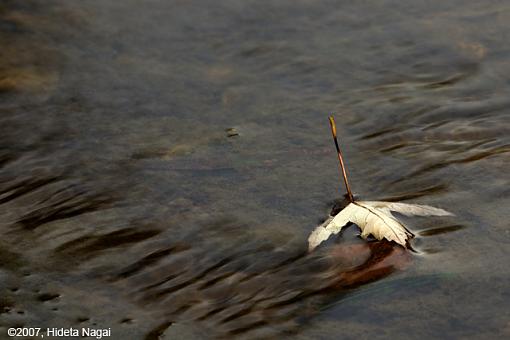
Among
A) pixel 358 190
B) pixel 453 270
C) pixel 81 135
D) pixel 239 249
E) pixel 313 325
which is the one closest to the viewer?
pixel 313 325

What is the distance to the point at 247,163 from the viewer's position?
9.04 ft

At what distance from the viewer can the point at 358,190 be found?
2.54m

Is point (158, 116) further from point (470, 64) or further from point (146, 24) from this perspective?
point (470, 64)

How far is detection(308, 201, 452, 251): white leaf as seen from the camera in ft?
7.08

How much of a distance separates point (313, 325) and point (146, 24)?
90.9 inches

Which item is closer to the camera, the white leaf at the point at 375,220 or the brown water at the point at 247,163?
the brown water at the point at 247,163

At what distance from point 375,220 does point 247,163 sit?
2.17 ft

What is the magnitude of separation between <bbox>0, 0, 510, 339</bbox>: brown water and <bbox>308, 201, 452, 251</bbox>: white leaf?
4 centimetres

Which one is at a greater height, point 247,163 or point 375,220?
point 247,163

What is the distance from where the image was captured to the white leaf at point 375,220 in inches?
85.0

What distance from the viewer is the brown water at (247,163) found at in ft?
6.68

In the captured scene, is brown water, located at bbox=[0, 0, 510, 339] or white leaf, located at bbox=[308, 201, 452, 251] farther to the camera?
white leaf, located at bbox=[308, 201, 452, 251]

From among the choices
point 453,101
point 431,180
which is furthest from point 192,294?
point 453,101

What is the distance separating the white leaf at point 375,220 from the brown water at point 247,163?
A: 37mm
